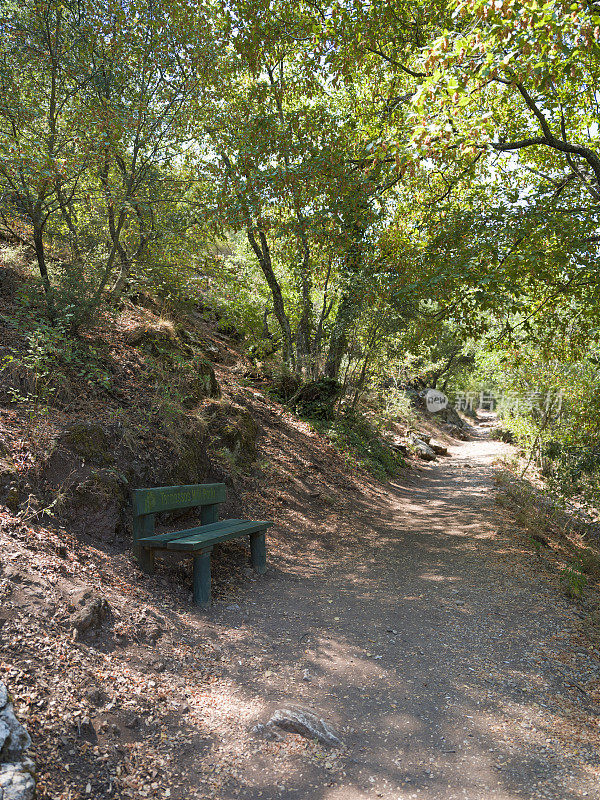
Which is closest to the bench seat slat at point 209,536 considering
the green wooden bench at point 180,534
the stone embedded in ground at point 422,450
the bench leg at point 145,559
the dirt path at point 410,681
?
the green wooden bench at point 180,534

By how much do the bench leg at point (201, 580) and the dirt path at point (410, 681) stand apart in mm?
222

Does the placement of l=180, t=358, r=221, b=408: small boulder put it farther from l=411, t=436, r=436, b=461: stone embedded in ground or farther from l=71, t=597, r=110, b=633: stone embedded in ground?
l=411, t=436, r=436, b=461: stone embedded in ground

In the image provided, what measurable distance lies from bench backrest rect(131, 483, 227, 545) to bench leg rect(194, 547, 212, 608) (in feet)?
1.85

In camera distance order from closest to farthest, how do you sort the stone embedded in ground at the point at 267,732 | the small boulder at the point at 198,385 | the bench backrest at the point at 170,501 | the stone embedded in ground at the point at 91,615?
1. the stone embedded in ground at the point at 267,732
2. the stone embedded in ground at the point at 91,615
3. the bench backrest at the point at 170,501
4. the small boulder at the point at 198,385

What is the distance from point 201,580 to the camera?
4758mm

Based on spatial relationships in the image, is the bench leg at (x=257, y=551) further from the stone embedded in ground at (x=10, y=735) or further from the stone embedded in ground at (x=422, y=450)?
the stone embedded in ground at (x=422, y=450)

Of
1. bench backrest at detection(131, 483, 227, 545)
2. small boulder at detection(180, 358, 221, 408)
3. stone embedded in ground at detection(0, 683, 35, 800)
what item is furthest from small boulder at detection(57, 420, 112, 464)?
stone embedded in ground at detection(0, 683, 35, 800)

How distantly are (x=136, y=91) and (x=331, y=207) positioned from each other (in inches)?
140

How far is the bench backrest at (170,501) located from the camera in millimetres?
4801

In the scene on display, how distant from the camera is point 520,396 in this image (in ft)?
52.6

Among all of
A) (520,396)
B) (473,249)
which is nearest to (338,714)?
(473,249)

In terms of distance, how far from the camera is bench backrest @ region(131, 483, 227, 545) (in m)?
4.80

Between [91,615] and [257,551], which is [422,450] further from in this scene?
[91,615]

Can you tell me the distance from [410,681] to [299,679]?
87cm
